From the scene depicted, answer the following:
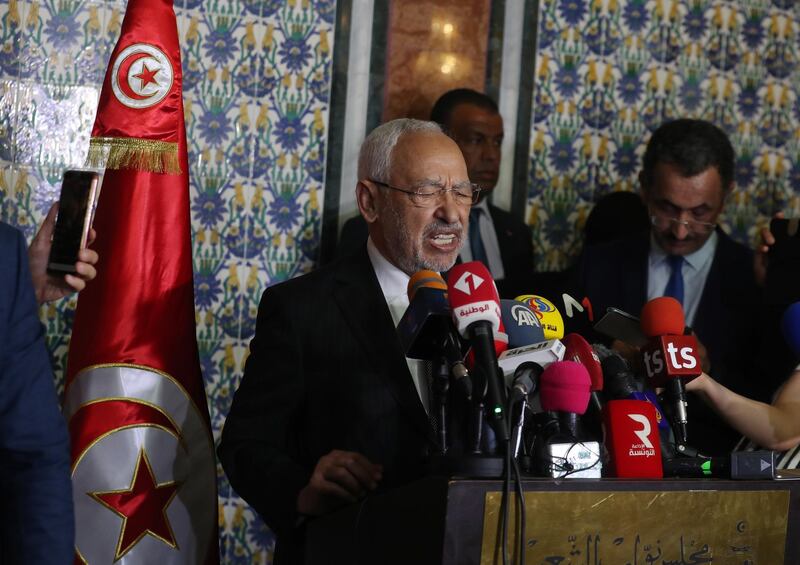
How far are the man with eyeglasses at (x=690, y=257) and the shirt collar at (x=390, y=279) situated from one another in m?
1.21

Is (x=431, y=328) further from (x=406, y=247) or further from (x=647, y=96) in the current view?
(x=647, y=96)

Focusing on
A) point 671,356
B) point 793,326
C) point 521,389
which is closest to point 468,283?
point 521,389

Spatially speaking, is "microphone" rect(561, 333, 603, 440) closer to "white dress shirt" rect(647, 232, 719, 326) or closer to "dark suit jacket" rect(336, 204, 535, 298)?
"white dress shirt" rect(647, 232, 719, 326)

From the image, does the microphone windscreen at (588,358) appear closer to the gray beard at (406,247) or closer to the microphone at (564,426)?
the microphone at (564,426)

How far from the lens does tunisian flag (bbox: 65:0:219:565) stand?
330 cm

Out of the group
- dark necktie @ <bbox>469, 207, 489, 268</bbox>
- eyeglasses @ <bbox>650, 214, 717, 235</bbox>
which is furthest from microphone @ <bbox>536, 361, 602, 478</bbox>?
dark necktie @ <bbox>469, 207, 489, 268</bbox>

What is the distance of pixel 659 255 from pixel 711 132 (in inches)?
18.3

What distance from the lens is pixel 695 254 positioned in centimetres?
389

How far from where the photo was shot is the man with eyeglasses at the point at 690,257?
378cm

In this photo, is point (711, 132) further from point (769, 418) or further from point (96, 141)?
point (96, 141)

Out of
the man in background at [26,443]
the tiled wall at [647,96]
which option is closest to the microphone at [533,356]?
the man in background at [26,443]

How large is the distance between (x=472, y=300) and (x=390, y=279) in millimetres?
1048

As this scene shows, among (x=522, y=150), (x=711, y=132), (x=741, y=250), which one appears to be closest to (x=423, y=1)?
(x=522, y=150)

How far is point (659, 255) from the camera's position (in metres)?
3.93
